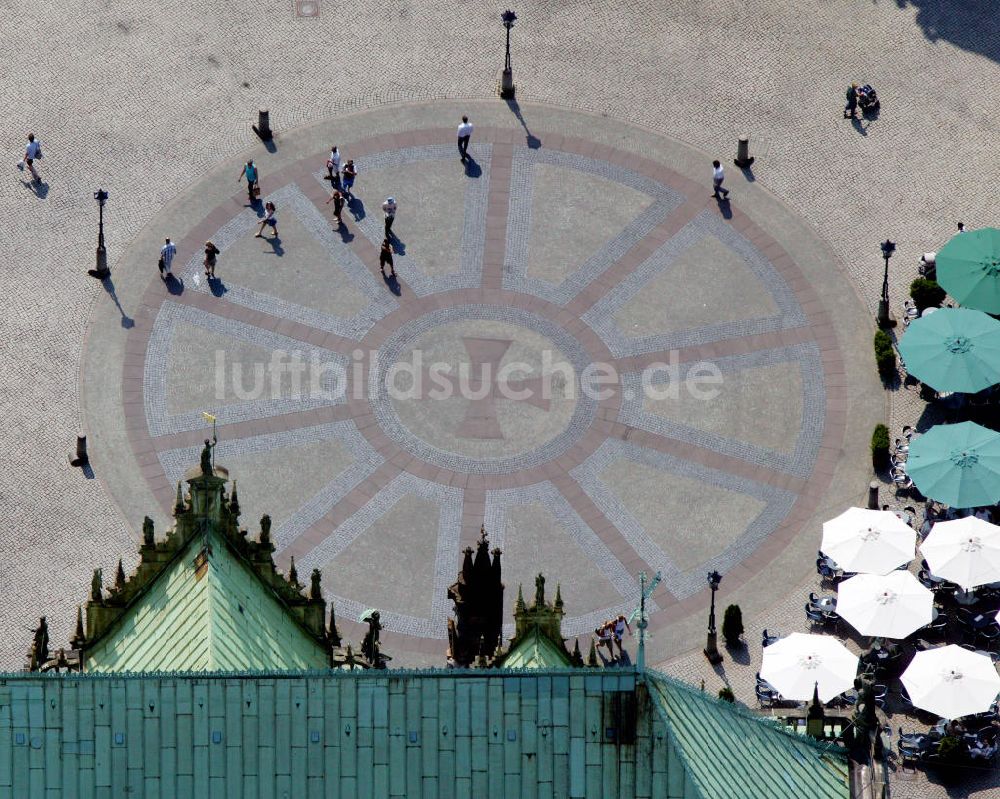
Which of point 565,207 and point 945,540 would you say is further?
point 565,207

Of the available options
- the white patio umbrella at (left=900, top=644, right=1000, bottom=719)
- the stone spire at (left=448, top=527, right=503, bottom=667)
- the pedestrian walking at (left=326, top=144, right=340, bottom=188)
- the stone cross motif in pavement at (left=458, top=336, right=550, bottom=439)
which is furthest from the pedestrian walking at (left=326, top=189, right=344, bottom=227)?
the white patio umbrella at (left=900, top=644, right=1000, bottom=719)

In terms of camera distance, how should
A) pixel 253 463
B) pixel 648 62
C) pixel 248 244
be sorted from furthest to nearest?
1. pixel 648 62
2. pixel 248 244
3. pixel 253 463

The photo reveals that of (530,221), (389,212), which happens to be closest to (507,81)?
(530,221)

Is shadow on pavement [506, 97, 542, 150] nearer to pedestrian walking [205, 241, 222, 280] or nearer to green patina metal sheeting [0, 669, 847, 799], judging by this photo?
pedestrian walking [205, 241, 222, 280]

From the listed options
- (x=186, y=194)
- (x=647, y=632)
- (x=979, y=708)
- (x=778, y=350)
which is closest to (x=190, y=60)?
(x=186, y=194)

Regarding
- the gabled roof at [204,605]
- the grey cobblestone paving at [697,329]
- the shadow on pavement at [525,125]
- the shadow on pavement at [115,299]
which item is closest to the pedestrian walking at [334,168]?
the shadow on pavement at [525,125]

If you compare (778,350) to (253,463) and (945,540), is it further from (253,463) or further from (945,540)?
(253,463)

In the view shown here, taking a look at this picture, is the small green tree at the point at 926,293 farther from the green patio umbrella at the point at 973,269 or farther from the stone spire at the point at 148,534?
the stone spire at the point at 148,534
